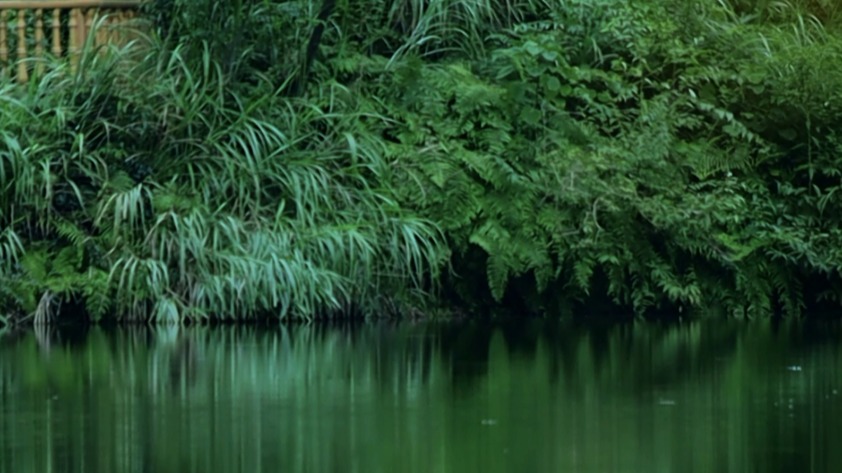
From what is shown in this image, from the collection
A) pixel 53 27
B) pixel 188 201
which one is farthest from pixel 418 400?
pixel 53 27

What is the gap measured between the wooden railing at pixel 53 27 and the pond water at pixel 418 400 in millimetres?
3596

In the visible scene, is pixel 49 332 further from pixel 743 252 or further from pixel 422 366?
pixel 743 252

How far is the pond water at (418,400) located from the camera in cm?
748

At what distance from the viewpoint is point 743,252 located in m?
15.3

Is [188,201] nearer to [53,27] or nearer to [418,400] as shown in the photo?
[53,27]

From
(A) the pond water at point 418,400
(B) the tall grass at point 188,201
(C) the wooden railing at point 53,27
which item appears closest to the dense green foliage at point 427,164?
(B) the tall grass at point 188,201

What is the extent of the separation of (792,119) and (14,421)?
32.9 feet

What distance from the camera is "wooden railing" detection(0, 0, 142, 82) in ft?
52.6

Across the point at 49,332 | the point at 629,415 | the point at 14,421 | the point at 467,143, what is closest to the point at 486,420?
the point at 629,415

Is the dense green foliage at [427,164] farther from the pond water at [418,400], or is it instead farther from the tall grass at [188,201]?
the pond water at [418,400]

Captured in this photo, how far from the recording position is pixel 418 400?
9.47 meters

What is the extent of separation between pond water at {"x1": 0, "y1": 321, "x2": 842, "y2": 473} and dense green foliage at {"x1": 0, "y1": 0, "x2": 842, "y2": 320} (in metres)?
0.80

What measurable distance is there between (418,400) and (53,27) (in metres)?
8.29

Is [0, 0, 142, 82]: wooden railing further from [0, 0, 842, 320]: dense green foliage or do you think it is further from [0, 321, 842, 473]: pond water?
[0, 321, 842, 473]: pond water
